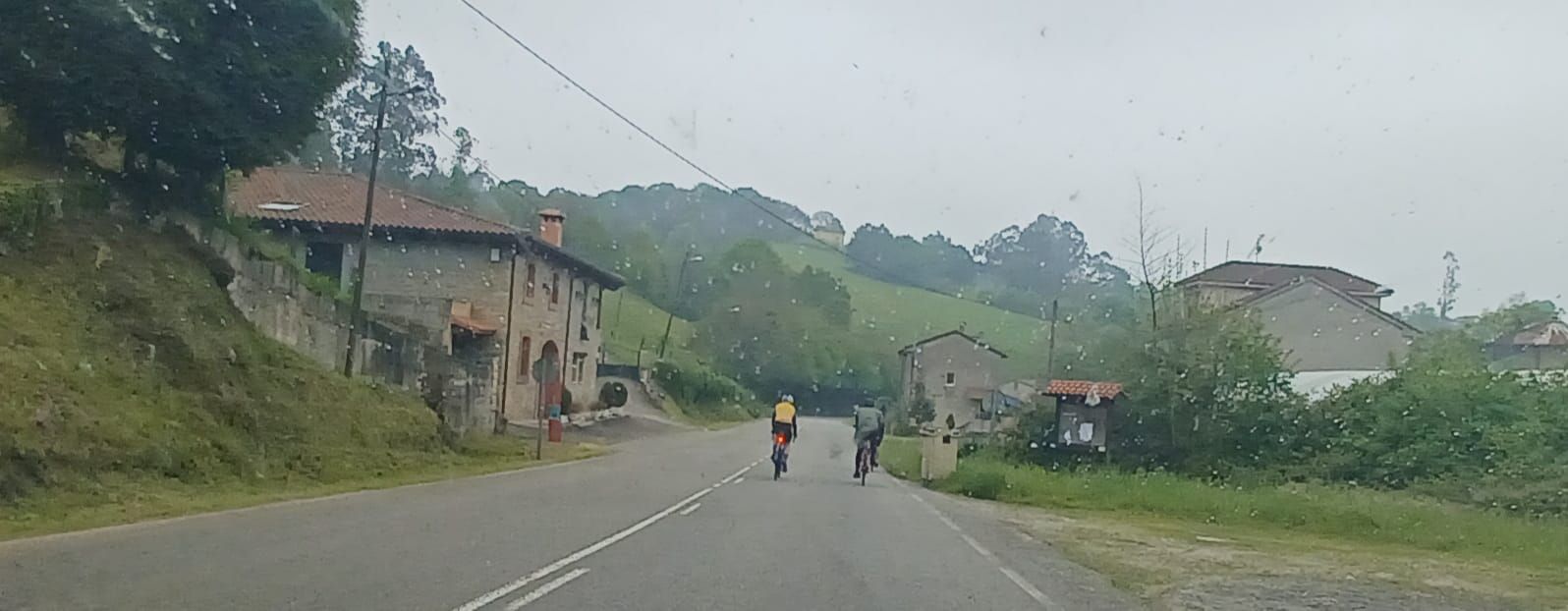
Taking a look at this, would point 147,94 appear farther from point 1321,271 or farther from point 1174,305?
point 1321,271

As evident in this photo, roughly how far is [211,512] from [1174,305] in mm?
25678

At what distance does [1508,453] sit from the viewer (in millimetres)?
25250

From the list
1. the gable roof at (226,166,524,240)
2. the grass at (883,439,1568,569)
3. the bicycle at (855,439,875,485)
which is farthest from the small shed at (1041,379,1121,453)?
the gable roof at (226,166,524,240)

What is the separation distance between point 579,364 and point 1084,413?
27.2m

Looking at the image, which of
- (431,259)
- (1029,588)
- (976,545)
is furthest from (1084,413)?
(1029,588)

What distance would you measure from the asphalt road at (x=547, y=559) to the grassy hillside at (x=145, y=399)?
1625 millimetres

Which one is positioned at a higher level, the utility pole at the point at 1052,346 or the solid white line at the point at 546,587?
the utility pole at the point at 1052,346

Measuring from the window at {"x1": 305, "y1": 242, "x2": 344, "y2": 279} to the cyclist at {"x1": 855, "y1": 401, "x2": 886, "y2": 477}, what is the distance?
20784mm

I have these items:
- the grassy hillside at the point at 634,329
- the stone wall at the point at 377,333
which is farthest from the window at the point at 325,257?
the grassy hillside at the point at 634,329

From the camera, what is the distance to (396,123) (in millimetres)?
56406

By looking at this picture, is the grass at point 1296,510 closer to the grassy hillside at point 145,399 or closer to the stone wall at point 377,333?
the grassy hillside at point 145,399

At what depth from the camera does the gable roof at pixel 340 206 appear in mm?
43156

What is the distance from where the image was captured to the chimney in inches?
2047

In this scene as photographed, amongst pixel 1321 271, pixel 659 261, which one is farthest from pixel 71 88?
pixel 1321 271
